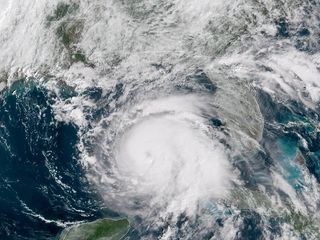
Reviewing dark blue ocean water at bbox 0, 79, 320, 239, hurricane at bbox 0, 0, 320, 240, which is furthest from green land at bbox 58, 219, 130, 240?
dark blue ocean water at bbox 0, 79, 320, 239

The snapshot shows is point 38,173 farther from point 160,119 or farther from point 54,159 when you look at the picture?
point 160,119

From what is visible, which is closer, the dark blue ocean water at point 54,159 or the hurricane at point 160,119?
the hurricane at point 160,119

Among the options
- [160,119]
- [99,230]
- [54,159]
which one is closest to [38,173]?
[54,159]

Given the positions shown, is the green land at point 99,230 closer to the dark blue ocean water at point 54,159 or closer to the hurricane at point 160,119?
the hurricane at point 160,119

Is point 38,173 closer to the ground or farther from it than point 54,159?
closer to the ground

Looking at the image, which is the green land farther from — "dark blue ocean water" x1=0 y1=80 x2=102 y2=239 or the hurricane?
"dark blue ocean water" x1=0 y1=80 x2=102 y2=239

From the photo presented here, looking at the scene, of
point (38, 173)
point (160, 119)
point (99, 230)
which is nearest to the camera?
point (99, 230)

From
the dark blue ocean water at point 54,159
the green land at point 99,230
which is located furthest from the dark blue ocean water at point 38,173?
the green land at point 99,230

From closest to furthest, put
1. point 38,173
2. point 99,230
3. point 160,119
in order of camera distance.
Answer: point 99,230 < point 38,173 < point 160,119

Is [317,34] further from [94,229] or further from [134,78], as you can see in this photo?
[94,229]
